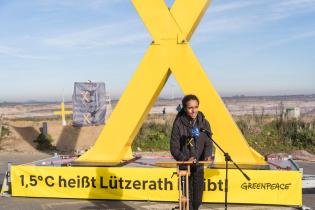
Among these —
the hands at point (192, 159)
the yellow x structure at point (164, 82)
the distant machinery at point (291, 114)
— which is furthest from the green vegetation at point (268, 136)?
the hands at point (192, 159)

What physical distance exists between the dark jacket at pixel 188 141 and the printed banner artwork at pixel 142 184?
7.18 feet

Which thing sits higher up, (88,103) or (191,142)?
(88,103)

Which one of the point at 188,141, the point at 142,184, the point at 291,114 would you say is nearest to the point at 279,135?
the point at 291,114

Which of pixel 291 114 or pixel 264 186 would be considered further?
pixel 291 114

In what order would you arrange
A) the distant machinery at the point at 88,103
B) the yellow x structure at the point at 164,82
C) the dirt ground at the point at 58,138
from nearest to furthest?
the yellow x structure at the point at 164,82
the dirt ground at the point at 58,138
the distant machinery at the point at 88,103

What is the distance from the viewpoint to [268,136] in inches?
680

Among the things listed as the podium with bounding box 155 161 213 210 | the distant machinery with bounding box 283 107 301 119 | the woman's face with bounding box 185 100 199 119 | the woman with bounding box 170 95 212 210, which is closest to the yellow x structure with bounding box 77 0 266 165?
the woman with bounding box 170 95 212 210

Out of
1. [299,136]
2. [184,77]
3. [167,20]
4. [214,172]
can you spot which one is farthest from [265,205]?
[299,136]

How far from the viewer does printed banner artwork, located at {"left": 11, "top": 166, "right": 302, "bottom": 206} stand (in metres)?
7.50

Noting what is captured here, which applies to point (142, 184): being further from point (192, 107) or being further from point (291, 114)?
point (291, 114)

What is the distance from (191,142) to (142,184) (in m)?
2.77

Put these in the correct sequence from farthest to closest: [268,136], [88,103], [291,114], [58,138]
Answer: [291,114] → [88,103] → [58,138] → [268,136]

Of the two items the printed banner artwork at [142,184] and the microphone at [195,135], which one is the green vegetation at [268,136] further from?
the microphone at [195,135]

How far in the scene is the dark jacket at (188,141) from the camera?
18.0ft
